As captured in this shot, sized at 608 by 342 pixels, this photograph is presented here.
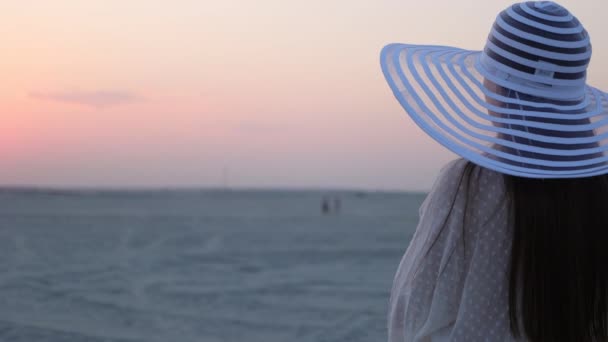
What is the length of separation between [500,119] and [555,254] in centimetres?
31

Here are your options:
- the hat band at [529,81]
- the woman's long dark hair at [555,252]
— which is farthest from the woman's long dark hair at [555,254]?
the hat band at [529,81]

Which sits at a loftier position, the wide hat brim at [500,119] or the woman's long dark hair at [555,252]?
the wide hat brim at [500,119]

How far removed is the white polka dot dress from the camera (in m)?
1.59

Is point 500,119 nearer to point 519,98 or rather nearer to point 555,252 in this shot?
point 519,98

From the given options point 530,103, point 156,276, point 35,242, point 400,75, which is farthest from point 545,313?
point 35,242

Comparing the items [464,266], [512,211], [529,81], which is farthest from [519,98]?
[464,266]

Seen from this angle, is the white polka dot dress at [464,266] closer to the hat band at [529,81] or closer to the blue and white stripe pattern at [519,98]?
the blue and white stripe pattern at [519,98]

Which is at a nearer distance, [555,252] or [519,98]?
[555,252]

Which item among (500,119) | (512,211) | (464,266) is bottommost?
(464,266)

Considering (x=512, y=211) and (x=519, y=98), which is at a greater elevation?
(x=519, y=98)

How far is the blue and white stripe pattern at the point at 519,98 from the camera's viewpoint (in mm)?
1579

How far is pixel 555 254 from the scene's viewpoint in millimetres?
1559

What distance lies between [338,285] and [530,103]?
20.3ft

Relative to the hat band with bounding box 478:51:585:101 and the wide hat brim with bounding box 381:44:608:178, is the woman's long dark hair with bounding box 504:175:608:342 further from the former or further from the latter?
the hat band with bounding box 478:51:585:101
